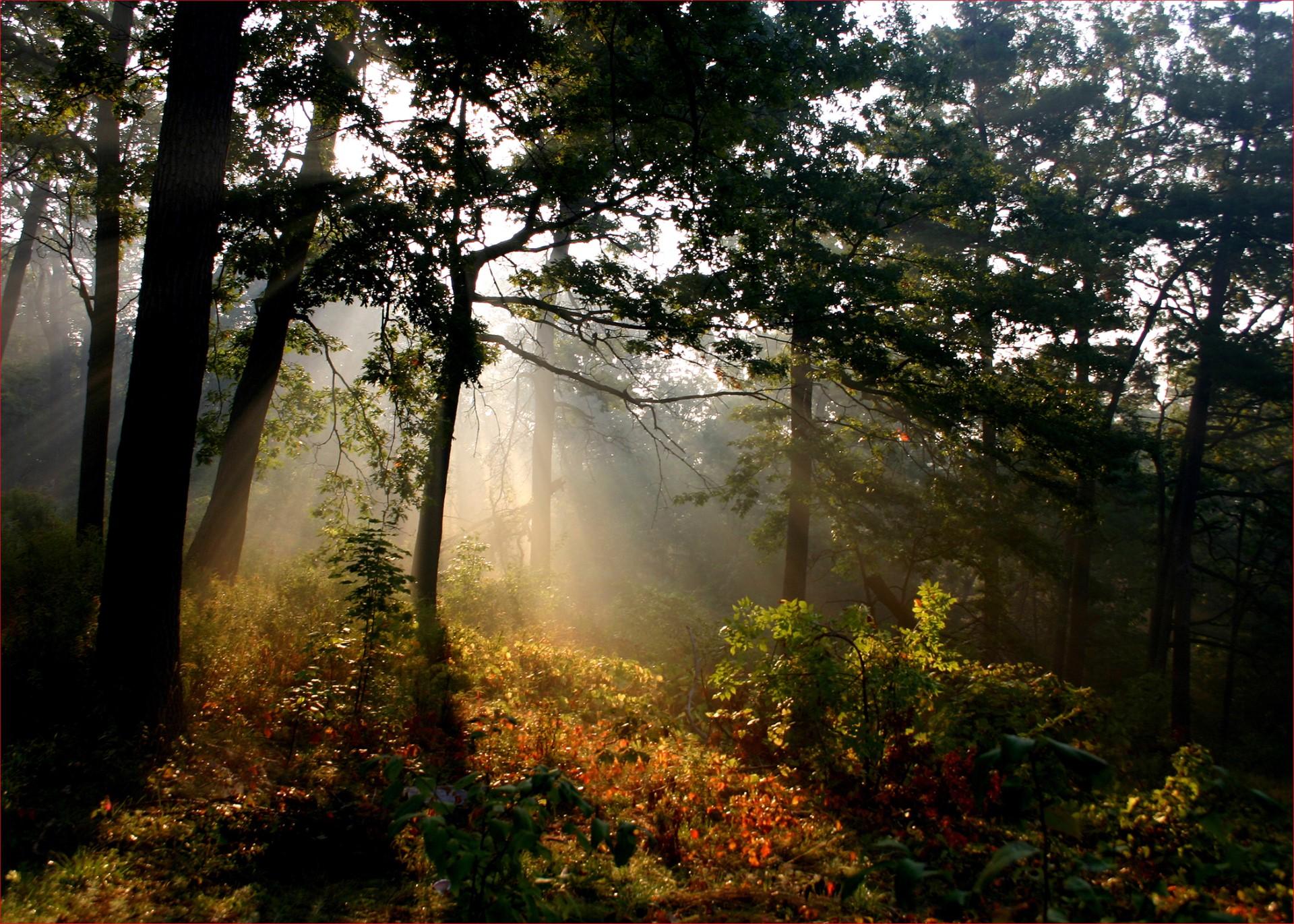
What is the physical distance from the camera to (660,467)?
11281mm

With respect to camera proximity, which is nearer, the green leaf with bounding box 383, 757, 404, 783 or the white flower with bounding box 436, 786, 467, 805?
the green leaf with bounding box 383, 757, 404, 783

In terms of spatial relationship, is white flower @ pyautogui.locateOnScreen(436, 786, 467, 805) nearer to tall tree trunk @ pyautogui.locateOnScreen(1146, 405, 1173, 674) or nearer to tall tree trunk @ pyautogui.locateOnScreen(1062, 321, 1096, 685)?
tall tree trunk @ pyautogui.locateOnScreen(1062, 321, 1096, 685)

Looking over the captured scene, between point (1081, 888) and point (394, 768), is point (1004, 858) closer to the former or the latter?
point (1081, 888)

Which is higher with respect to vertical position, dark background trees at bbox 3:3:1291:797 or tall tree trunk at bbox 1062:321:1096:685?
dark background trees at bbox 3:3:1291:797

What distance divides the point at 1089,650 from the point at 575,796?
2621cm

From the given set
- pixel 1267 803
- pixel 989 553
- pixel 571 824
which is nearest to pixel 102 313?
pixel 571 824

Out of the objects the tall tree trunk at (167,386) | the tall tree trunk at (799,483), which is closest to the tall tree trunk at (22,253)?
the tall tree trunk at (167,386)

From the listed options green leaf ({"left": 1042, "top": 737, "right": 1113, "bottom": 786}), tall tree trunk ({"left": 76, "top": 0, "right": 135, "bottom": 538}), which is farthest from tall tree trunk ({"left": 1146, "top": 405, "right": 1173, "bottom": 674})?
tall tree trunk ({"left": 76, "top": 0, "right": 135, "bottom": 538})

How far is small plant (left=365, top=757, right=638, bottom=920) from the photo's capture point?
251 centimetres

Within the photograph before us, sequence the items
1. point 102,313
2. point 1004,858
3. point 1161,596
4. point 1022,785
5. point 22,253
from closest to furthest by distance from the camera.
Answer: point 1004,858, point 1022,785, point 102,313, point 22,253, point 1161,596

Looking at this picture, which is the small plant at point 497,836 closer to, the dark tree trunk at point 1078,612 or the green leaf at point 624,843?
the green leaf at point 624,843

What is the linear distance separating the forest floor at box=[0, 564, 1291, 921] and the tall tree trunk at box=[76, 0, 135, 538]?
191 inches

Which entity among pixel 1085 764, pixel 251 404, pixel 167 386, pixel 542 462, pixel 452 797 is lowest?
pixel 452 797

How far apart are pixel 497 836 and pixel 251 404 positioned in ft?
30.9
